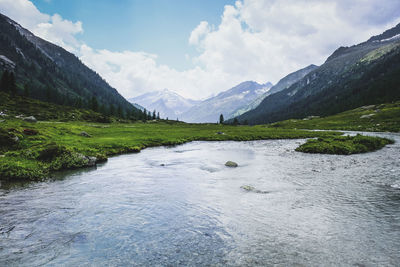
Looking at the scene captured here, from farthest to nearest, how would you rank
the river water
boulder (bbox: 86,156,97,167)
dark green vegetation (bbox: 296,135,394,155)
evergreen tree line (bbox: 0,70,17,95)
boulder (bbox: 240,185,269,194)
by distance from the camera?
evergreen tree line (bbox: 0,70,17,95) → dark green vegetation (bbox: 296,135,394,155) → boulder (bbox: 86,156,97,167) → boulder (bbox: 240,185,269,194) → the river water

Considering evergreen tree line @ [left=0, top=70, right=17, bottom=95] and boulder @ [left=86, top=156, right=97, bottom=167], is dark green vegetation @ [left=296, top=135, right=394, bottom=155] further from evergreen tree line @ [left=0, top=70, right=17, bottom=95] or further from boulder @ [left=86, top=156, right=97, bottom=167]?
evergreen tree line @ [left=0, top=70, right=17, bottom=95]

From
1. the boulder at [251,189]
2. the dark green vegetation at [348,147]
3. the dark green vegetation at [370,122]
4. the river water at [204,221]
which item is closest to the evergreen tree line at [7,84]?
the river water at [204,221]

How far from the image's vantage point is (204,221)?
12.2 meters

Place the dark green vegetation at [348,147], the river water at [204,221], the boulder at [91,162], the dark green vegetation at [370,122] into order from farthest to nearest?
the dark green vegetation at [370,122] < the dark green vegetation at [348,147] < the boulder at [91,162] < the river water at [204,221]

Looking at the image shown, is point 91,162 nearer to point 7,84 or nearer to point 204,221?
point 204,221

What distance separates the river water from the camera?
8.76m

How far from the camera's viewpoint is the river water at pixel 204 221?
8.76 m

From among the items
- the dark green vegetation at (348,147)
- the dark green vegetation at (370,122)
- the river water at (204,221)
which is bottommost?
the river water at (204,221)

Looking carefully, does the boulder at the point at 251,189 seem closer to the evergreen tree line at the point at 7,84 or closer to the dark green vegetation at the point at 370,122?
the dark green vegetation at the point at 370,122

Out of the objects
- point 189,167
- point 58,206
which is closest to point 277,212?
point 58,206

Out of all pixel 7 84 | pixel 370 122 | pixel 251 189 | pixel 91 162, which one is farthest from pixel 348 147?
pixel 7 84

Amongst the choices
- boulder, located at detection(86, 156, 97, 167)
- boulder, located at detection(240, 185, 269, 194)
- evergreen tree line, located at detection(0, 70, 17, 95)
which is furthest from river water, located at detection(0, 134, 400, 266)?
evergreen tree line, located at detection(0, 70, 17, 95)

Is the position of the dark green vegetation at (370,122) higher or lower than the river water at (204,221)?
higher

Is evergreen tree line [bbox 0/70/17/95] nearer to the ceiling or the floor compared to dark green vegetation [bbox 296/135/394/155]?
nearer to the ceiling
